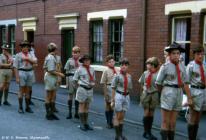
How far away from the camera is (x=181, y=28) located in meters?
12.8

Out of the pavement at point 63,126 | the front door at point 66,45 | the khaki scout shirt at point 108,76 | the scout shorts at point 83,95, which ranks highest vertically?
the front door at point 66,45

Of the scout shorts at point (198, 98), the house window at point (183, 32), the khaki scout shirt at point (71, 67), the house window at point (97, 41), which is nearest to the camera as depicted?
the scout shorts at point (198, 98)

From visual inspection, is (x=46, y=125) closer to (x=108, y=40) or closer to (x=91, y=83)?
(x=91, y=83)

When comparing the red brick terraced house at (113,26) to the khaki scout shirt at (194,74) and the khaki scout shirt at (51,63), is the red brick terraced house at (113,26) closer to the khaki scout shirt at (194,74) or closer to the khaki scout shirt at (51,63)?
the khaki scout shirt at (51,63)

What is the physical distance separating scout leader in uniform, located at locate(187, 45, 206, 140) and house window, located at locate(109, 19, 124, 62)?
24.7 ft

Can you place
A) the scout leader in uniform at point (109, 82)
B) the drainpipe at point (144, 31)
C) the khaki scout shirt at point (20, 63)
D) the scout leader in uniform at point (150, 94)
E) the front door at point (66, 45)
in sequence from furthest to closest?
the front door at point (66, 45)
the drainpipe at point (144, 31)
the khaki scout shirt at point (20, 63)
the scout leader in uniform at point (109, 82)
the scout leader in uniform at point (150, 94)

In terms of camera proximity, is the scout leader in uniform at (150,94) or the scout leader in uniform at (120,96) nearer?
the scout leader in uniform at (120,96)

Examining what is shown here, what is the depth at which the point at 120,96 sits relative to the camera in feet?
27.5

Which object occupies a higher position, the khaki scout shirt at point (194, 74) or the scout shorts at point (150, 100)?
the khaki scout shirt at point (194, 74)

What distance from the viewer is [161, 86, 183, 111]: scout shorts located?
7.43 metres

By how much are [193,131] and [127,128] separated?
87.7 inches

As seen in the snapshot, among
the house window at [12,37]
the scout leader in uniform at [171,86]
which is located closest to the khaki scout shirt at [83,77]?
the scout leader in uniform at [171,86]

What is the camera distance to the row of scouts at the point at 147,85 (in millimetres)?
7504

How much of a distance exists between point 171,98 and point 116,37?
28.2 feet
